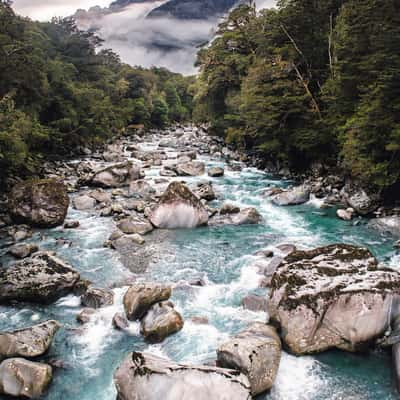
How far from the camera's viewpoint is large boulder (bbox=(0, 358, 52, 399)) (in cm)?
470

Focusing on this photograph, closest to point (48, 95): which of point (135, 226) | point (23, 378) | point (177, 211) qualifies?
point (135, 226)

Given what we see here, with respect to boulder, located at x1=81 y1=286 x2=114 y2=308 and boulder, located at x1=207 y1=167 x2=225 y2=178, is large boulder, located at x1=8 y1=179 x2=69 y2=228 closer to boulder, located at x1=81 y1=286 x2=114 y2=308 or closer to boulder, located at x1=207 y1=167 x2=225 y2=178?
boulder, located at x1=81 y1=286 x2=114 y2=308

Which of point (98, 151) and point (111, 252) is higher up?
point (98, 151)

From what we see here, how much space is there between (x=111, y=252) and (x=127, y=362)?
5283 millimetres

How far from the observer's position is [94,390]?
5016mm

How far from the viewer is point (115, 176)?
54.8 ft

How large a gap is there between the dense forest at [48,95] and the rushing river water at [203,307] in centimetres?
422

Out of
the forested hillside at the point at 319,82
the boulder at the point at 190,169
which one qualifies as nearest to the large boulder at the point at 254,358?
the forested hillside at the point at 319,82

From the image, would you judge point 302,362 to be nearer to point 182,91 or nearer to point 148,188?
point 148,188

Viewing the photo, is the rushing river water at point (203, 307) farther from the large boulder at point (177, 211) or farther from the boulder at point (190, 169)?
the boulder at point (190, 169)

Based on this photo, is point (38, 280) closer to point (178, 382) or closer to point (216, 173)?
point (178, 382)

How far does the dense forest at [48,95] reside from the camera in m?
13.5

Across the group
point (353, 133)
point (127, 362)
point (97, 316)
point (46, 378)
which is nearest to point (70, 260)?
point (97, 316)

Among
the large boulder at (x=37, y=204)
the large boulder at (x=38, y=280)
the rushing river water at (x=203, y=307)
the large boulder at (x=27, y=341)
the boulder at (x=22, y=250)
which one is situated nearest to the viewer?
the rushing river water at (x=203, y=307)
